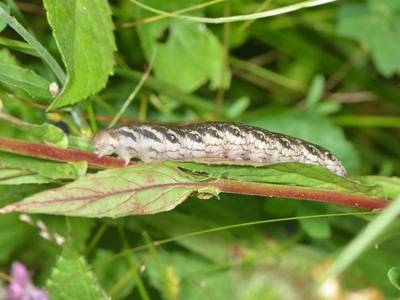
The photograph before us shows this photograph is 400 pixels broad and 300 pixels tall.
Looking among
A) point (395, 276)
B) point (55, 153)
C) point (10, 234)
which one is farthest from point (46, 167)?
point (10, 234)

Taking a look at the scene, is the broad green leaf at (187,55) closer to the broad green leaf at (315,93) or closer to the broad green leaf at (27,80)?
the broad green leaf at (315,93)

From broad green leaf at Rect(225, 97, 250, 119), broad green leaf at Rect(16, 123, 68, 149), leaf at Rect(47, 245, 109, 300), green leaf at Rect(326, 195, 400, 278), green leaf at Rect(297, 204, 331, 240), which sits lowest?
green leaf at Rect(326, 195, 400, 278)

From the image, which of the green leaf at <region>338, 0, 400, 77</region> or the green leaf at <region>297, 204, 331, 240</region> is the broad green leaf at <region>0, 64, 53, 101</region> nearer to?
the green leaf at <region>297, 204, 331, 240</region>

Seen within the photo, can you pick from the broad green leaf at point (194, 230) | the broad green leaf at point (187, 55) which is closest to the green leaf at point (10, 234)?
the broad green leaf at point (194, 230)

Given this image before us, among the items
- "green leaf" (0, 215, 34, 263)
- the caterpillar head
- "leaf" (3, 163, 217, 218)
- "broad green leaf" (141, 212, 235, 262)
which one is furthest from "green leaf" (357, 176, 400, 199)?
"green leaf" (0, 215, 34, 263)

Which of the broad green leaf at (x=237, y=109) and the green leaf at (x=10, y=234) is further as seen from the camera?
the broad green leaf at (x=237, y=109)
